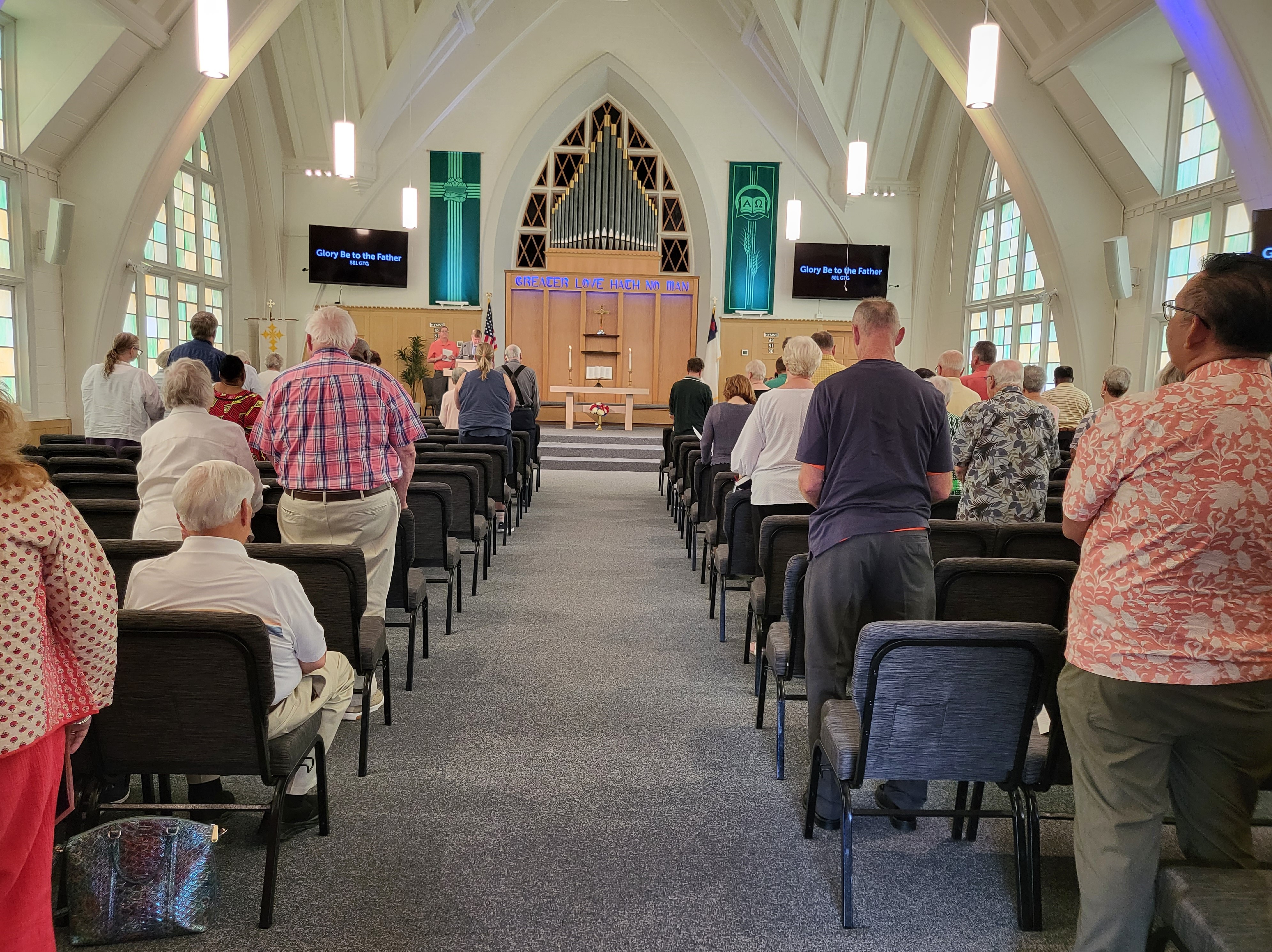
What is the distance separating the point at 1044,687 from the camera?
2184 millimetres

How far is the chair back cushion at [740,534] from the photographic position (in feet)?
14.3

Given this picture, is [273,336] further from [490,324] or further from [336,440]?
[336,440]

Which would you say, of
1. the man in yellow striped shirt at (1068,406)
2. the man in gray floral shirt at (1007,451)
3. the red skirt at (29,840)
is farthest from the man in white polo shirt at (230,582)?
the man in yellow striped shirt at (1068,406)

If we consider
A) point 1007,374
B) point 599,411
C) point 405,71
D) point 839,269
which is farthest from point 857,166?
point 1007,374

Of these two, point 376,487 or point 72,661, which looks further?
point 376,487

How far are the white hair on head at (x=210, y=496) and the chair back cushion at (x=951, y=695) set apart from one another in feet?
5.28

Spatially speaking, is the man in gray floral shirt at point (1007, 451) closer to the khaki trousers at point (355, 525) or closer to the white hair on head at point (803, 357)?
the white hair on head at point (803, 357)

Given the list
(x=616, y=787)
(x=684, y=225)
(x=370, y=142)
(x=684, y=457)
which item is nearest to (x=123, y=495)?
(x=616, y=787)

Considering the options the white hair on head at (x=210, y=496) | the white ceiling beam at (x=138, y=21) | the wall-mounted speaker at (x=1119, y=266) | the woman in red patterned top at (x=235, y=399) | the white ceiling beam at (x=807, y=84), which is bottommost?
the white hair on head at (x=210, y=496)

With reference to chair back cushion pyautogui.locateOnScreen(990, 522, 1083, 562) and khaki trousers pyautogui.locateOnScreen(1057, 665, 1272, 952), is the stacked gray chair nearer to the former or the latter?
khaki trousers pyautogui.locateOnScreen(1057, 665, 1272, 952)

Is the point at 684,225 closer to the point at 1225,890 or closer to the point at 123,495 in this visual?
the point at 123,495

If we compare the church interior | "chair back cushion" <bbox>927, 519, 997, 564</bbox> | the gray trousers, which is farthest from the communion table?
the gray trousers

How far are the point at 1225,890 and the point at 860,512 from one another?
1285mm

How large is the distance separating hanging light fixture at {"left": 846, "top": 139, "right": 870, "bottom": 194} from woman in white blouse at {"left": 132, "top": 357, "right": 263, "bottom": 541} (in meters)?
9.08
